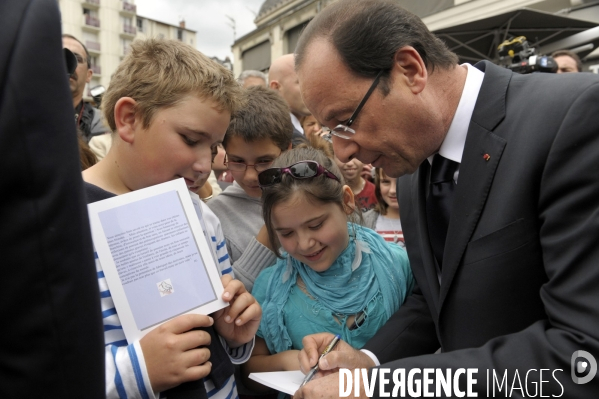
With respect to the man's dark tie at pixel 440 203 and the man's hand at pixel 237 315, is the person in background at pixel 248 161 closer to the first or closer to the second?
the man's hand at pixel 237 315

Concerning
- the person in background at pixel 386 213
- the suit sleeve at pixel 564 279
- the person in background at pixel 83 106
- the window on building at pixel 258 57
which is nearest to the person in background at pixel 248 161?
the person in background at pixel 386 213

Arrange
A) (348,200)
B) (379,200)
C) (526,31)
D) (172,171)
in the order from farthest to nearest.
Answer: (526,31) < (379,200) < (348,200) < (172,171)

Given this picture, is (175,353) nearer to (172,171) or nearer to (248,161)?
(172,171)

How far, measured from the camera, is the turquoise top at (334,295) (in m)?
1.93

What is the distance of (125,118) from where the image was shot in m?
1.60

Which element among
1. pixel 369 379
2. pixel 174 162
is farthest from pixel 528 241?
pixel 174 162

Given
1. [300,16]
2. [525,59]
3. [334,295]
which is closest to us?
[334,295]

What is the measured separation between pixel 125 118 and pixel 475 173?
3.79ft

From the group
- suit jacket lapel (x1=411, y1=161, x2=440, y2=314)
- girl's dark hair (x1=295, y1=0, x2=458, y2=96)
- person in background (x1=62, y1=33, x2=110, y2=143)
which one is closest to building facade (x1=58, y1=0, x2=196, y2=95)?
person in background (x1=62, y1=33, x2=110, y2=143)

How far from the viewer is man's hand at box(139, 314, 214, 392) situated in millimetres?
1246

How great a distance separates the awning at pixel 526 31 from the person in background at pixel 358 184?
4.80 meters

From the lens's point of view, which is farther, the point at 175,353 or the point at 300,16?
the point at 300,16

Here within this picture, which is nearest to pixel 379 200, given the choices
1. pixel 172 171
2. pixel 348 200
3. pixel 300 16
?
pixel 348 200

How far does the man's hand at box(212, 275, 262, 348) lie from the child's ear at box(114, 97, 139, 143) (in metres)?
0.57
